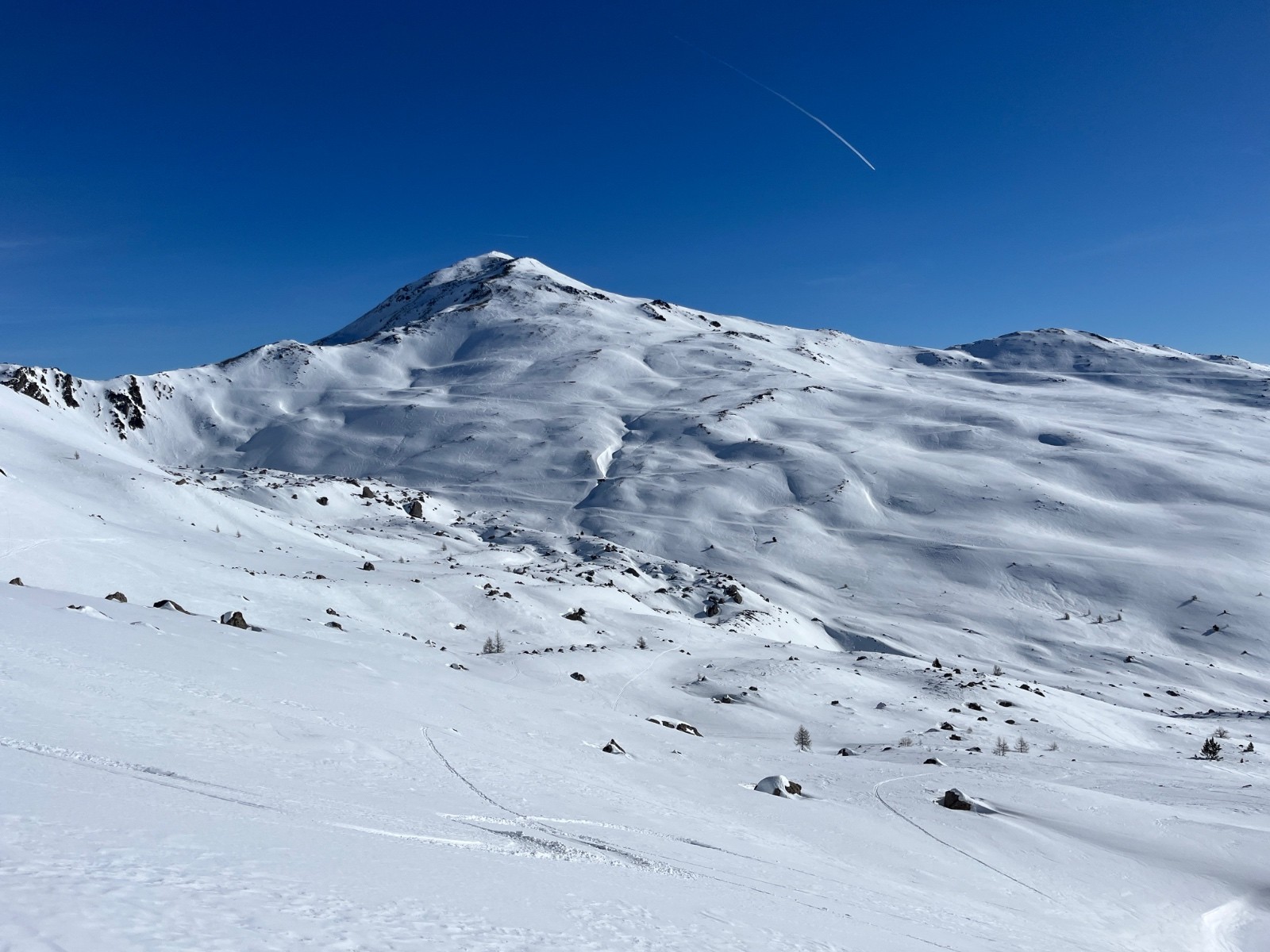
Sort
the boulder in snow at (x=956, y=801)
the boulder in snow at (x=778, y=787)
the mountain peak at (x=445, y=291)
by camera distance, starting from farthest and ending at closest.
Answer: the mountain peak at (x=445, y=291) < the boulder in snow at (x=956, y=801) < the boulder in snow at (x=778, y=787)

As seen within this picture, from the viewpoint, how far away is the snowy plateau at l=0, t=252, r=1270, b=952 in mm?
4594

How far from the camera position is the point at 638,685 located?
19.5 meters

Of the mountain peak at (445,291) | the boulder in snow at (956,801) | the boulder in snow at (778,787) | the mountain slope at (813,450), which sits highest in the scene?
the mountain peak at (445,291)

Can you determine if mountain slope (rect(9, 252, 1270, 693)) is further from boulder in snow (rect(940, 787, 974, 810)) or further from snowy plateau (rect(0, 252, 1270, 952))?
boulder in snow (rect(940, 787, 974, 810))

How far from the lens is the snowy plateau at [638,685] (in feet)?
15.1

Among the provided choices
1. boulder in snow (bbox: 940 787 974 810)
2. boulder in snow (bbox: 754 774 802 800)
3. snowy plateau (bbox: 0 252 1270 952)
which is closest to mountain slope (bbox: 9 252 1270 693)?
snowy plateau (bbox: 0 252 1270 952)

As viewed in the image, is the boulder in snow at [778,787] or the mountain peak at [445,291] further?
the mountain peak at [445,291]

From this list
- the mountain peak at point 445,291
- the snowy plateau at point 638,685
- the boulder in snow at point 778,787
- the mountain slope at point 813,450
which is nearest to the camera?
the snowy plateau at point 638,685

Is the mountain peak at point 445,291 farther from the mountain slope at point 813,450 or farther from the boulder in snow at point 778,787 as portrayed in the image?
the boulder in snow at point 778,787

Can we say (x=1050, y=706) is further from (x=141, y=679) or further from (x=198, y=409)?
(x=198, y=409)

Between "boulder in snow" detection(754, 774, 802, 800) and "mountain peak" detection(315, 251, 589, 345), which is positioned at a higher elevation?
"mountain peak" detection(315, 251, 589, 345)

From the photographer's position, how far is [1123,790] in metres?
12.4

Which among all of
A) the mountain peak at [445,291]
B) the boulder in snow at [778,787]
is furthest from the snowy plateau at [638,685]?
the mountain peak at [445,291]

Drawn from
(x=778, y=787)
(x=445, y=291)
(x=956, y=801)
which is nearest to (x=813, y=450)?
(x=956, y=801)
